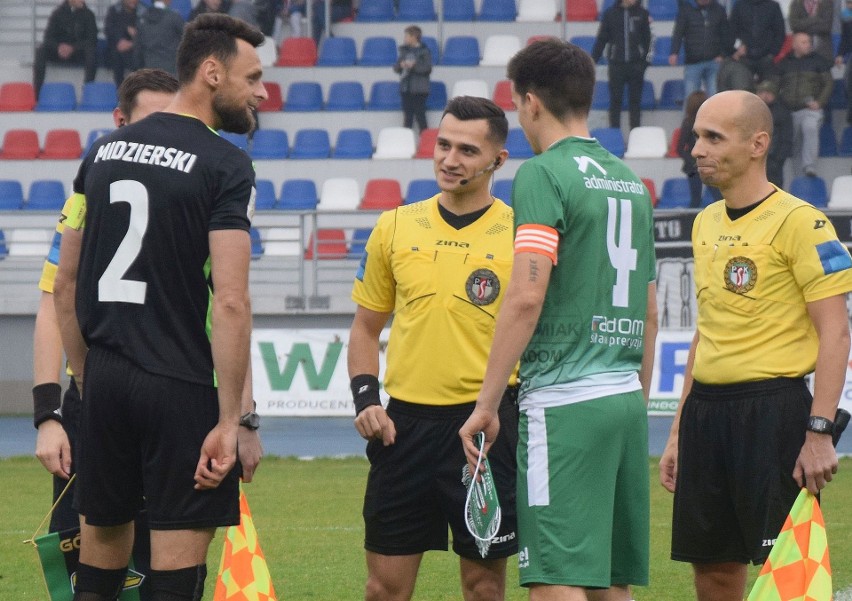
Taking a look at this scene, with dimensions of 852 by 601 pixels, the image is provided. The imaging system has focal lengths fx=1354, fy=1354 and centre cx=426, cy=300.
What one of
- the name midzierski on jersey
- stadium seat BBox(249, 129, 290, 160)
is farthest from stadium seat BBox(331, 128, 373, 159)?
the name midzierski on jersey

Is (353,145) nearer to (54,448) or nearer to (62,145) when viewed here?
(62,145)

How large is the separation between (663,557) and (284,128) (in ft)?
44.2

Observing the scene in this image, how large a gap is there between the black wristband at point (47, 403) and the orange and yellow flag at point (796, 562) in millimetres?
2491

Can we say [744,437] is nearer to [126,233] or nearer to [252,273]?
[126,233]

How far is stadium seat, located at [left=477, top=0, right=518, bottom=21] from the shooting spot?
843 inches

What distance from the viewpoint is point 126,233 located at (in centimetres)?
403

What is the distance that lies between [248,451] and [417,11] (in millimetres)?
18065

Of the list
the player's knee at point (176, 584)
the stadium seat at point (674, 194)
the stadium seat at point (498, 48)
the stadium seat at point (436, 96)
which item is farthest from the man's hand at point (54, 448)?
the stadium seat at point (498, 48)

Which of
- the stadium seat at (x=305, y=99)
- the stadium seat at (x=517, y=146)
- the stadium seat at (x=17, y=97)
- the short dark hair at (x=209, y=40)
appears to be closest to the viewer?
the short dark hair at (x=209, y=40)

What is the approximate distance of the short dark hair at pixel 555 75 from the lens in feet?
13.7

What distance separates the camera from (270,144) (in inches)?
773

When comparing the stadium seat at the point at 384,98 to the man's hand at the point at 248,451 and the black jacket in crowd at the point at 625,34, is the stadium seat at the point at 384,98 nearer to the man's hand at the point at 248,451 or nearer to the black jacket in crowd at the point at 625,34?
the black jacket in crowd at the point at 625,34

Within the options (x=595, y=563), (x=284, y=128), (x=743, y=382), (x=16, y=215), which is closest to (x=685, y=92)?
(x=284, y=128)

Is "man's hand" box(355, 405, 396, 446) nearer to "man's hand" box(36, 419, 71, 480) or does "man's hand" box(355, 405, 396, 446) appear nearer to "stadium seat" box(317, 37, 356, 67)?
"man's hand" box(36, 419, 71, 480)
